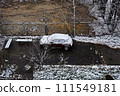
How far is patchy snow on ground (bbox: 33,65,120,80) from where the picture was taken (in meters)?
13.9

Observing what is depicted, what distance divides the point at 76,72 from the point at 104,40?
6.11m

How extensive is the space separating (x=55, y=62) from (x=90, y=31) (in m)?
6.86

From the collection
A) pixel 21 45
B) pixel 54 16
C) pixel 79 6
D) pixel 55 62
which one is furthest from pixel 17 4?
pixel 55 62

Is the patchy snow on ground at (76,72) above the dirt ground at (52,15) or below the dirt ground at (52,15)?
below

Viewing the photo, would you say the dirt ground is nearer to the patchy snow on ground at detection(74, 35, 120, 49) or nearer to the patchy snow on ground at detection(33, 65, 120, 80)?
the patchy snow on ground at detection(74, 35, 120, 49)

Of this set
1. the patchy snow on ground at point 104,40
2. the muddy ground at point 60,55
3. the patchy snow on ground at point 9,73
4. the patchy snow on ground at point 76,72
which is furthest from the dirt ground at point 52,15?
the patchy snow on ground at point 9,73

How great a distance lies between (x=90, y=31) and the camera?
773 inches

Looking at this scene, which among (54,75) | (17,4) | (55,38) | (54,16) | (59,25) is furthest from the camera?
(17,4)

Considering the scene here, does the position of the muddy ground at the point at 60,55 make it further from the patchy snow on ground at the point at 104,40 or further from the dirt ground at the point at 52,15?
the dirt ground at the point at 52,15

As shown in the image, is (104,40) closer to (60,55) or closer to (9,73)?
(60,55)

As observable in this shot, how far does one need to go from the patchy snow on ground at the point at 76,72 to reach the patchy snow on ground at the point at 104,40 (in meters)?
3.56

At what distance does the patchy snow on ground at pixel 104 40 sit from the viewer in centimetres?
1767

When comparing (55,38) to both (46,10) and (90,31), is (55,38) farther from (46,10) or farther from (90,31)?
(46,10)

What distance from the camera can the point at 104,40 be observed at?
18281 mm
